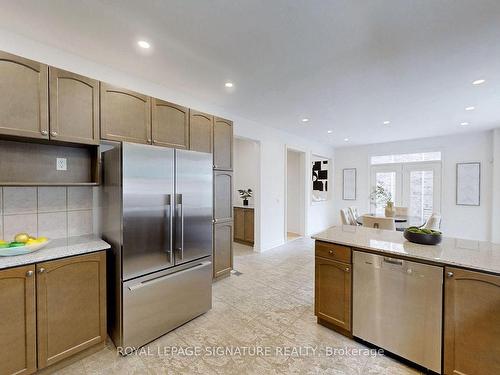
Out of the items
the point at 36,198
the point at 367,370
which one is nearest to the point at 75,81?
the point at 36,198

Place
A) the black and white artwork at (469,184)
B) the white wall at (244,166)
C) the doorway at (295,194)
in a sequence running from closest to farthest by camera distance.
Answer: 1. the black and white artwork at (469,184)
2. the white wall at (244,166)
3. the doorway at (295,194)

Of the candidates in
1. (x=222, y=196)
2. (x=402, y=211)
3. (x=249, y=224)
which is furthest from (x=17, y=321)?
(x=402, y=211)

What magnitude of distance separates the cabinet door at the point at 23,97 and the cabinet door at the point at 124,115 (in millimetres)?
423

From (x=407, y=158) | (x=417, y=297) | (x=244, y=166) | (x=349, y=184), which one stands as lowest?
(x=417, y=297)

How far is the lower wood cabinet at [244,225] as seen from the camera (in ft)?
17.3

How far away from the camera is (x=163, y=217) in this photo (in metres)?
2.11

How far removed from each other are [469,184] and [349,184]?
288 centimetres

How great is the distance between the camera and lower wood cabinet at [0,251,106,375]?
59.4 inches

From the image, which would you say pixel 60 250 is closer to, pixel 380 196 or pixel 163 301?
pixel 163 301

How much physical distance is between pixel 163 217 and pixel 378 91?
10.4 ft

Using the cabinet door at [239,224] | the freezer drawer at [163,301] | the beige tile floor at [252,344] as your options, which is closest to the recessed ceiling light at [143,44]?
the freezer drawer at [163,301]

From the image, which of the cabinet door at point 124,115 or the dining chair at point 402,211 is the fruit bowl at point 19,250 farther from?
the dining chair at point 402,211

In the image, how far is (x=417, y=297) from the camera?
171 cm

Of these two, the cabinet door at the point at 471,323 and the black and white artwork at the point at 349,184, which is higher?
the black and white artwork at the point at 349,184
